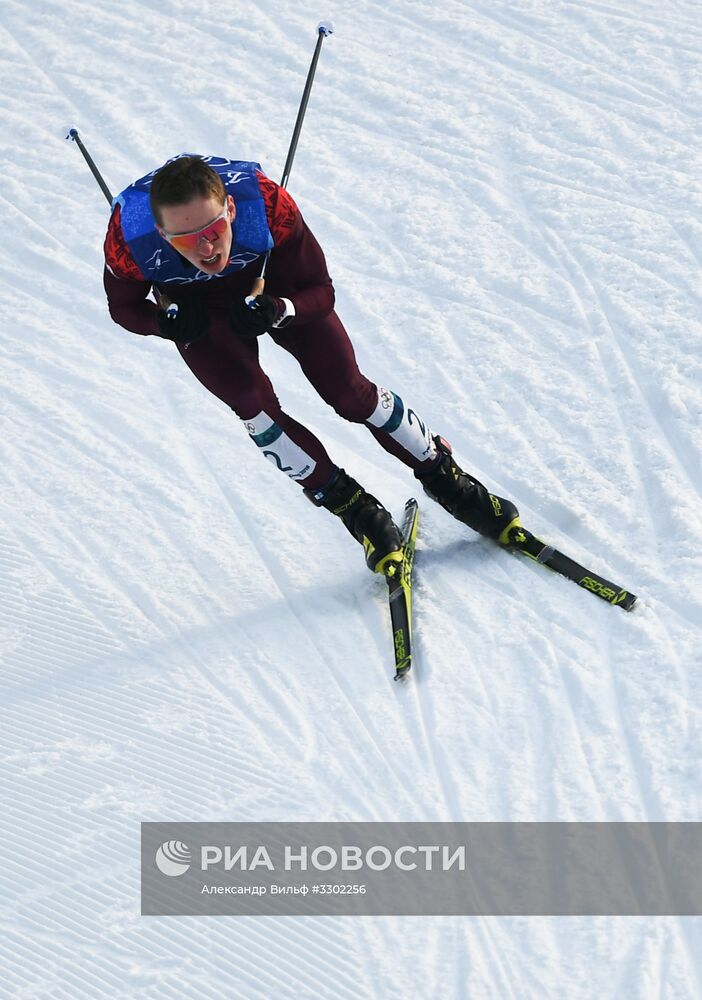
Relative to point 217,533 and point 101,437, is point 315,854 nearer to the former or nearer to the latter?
point 217,533

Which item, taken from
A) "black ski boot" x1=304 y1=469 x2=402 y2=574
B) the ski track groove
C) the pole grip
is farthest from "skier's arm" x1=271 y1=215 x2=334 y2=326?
the ski track groove

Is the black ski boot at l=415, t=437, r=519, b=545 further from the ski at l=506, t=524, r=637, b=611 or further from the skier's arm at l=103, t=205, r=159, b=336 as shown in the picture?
the skier's arm at l=103, t=205, r=159, b=336

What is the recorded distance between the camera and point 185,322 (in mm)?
3482

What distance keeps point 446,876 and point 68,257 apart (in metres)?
4.04

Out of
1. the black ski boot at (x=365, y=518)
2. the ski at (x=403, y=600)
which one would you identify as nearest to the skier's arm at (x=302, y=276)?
the black ski boot at (x=365, y=518)

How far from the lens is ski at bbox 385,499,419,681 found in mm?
3787

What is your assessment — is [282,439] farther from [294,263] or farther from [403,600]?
[403,600]

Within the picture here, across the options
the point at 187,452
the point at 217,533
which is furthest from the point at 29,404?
the point at 217,533

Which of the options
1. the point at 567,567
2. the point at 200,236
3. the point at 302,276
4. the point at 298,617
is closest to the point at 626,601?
the point at 567,567

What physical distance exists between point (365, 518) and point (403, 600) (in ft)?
1.04

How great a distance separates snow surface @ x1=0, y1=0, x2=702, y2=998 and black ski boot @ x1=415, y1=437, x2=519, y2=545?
137 millimetres

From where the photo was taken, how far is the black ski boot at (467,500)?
13.3 ft

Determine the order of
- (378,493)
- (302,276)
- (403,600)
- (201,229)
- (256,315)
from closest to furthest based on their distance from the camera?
1. (201,229)
2. (256,315)
3. (302,276)
4. (403,600)
5. (378,493)

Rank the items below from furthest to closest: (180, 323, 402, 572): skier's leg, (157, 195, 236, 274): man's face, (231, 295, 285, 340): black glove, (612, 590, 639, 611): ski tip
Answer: (612, 590, 639, 611): ski tip
(180, 323, 402, 572): skier's leg
(231, 295, 285, 340): black glove
(157, 195, 236, 274): man's face
